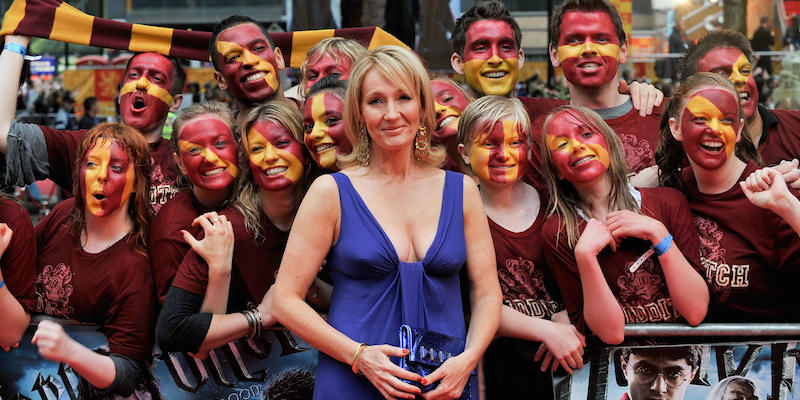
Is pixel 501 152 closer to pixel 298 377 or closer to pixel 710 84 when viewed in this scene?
pixel 710 84

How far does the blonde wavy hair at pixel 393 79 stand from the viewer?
123 inches

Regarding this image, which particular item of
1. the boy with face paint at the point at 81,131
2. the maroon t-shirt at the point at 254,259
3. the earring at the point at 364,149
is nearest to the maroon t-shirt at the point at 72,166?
the boy with face paint at the point at 81,131

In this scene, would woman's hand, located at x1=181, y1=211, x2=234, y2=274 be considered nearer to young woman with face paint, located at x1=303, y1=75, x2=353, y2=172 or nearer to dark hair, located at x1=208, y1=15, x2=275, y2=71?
young woman with face paint, located at x1=303, y1=75, x2=353, y2=172

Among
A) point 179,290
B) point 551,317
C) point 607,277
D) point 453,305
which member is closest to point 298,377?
point 179,290

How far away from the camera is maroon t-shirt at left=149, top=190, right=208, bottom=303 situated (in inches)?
146

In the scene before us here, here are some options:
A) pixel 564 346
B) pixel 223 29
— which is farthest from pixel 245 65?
pixel 564 346

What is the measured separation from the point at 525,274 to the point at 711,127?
3.32ft

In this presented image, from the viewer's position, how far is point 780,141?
456 cm

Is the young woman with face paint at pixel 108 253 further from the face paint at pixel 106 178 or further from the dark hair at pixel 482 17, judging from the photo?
the dark hair at pixel 482 17

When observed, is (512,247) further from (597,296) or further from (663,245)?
(663,245)

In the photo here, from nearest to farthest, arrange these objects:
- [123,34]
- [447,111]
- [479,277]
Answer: [479,277], [447,111], [123,34]

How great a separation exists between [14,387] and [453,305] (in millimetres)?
2016

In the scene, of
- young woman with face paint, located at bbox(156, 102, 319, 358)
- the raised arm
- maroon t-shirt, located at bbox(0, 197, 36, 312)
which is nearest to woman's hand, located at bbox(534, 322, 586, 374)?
young woman with face paint, located at bbox(156, 102, 319, 358)

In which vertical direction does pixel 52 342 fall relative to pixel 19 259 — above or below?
below
